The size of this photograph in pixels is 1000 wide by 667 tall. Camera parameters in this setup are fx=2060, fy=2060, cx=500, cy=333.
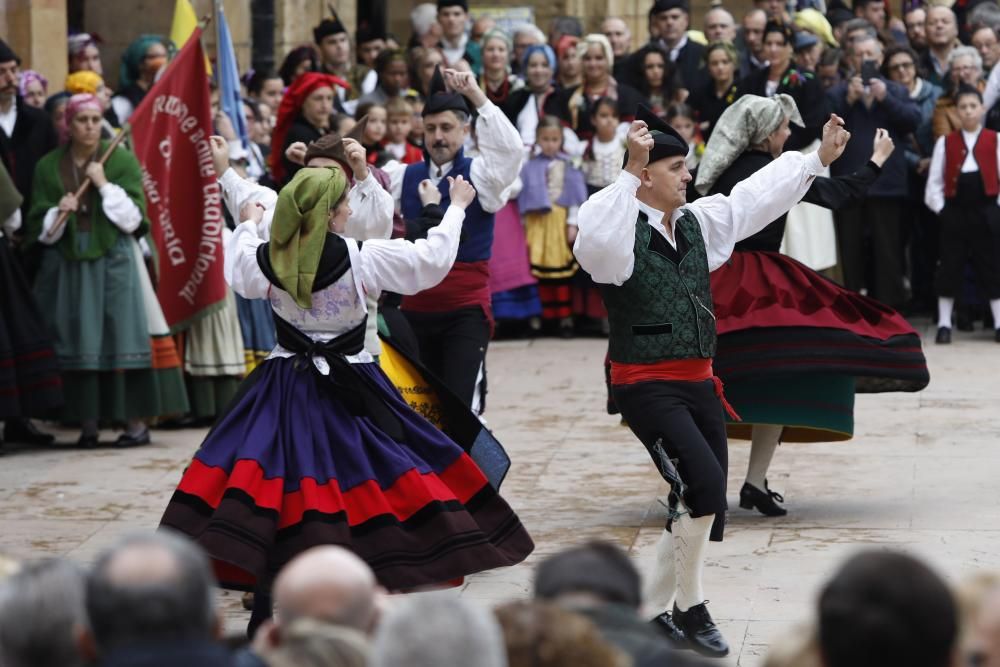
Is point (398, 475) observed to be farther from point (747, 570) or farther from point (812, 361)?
point (812, 361)

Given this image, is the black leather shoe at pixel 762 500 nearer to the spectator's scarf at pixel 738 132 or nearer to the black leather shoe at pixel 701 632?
the spectator's scarf at pixel 738 132

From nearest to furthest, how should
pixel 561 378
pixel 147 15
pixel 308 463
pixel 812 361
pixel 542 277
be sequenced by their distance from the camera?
pixel 308 463, pixel 812 361, pixel 561 378, pixel 542 277, pixel 147 15

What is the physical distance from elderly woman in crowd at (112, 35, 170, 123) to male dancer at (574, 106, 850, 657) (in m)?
6.57

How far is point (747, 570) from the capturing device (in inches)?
281

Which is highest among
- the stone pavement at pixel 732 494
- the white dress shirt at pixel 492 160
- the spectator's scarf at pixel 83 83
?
the spectator's scarf at pixel 83 83

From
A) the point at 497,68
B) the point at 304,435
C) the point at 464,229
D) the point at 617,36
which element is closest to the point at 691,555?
the point at 304,435

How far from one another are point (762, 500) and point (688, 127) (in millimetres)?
5374

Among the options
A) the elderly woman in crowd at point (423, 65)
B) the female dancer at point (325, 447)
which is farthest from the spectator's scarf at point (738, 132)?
the elderly woman in crowd at point (423, 65)

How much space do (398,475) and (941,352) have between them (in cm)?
701

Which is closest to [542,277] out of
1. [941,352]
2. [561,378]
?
[561,378]

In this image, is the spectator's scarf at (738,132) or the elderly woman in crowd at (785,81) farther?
the elderly woman in crowd at (785,81)

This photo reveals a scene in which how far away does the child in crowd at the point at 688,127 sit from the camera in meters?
13.0

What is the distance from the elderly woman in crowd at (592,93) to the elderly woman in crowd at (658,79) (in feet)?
0.59

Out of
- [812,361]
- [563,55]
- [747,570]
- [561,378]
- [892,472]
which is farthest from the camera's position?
[563,55]
